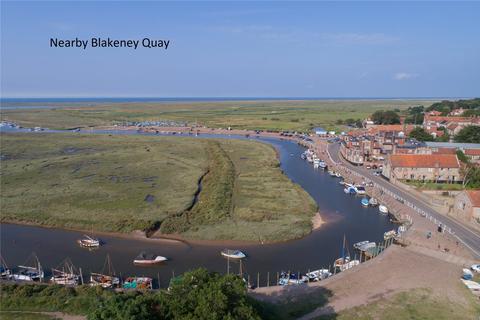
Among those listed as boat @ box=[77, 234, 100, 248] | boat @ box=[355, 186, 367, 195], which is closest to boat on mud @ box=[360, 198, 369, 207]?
boat @ box=[355, 186, 367, 195]

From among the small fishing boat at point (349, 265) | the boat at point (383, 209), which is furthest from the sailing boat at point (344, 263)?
the boat at point (383, 209)

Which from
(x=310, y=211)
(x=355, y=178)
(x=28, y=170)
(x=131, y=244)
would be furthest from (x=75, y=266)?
(x=355, y=178)

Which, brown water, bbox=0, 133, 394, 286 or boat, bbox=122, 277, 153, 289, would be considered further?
brown water, bbox=0, 133, 394, 286

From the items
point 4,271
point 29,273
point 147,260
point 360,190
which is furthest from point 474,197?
point 4,271

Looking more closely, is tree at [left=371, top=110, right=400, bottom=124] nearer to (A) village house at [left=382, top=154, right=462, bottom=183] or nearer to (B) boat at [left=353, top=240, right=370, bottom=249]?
(A) village house at [left=382, top=154, right=462, bottom=183]

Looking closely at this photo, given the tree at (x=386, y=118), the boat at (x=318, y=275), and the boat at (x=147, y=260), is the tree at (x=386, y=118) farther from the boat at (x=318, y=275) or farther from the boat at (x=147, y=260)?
the boat at (x=147, y=260)

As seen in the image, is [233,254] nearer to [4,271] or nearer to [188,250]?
[188,250]
